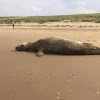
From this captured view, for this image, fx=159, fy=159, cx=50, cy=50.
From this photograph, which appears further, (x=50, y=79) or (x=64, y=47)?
(x=64, y=47)

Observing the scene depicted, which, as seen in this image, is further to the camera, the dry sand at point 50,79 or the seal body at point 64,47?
the seal body at point 64,47

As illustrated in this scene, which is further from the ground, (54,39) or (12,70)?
(54,39)

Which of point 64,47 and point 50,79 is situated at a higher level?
point 64,47

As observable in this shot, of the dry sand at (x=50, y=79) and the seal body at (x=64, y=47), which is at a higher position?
the seal body at (x=64, y=47)

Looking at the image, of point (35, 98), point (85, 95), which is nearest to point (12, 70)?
point (35, 98)

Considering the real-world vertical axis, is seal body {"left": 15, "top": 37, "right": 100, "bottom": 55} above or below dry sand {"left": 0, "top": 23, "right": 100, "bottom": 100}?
above

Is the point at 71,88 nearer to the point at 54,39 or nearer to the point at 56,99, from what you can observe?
the point at 56,99

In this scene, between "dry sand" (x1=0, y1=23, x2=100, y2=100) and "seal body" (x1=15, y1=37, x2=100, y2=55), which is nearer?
"dry sand" (x1=0, y1=23, x2=100, y2=100)

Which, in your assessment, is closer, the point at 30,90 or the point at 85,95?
the point at 85,95

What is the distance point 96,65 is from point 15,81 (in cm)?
268

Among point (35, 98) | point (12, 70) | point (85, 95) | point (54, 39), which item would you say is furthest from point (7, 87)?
point (54, 39)

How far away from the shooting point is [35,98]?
3.35m

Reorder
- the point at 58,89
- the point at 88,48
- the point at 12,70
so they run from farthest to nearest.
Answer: the point at 88,48 → the point at 12,70 → the point at 58,89

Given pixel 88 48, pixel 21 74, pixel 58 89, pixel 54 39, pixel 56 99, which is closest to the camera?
pixel 56 99
